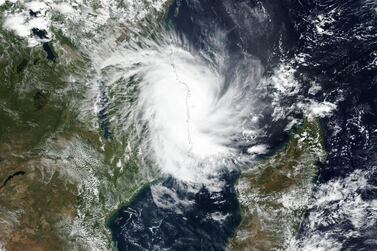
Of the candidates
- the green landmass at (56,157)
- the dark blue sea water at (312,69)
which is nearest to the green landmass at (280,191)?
the dark blue sea water at (312,69)

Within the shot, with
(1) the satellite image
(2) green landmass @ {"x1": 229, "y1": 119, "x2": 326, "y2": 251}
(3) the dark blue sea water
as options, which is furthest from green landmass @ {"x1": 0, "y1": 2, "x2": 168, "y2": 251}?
(2) green landmass @ {"x1": 229, "y1": 119, "x2": 326, "y2": 251}

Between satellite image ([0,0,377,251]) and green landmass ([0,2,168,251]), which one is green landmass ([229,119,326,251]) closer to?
satellite image ([0,0,377,251])

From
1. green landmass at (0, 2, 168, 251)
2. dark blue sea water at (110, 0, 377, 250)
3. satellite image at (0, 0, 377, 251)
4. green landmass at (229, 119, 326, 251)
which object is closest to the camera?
dark blue sea water at (110, 0, 377, 250)

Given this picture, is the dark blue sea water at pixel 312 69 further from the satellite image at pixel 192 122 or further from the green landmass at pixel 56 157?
the green landmass at pixel 56 157

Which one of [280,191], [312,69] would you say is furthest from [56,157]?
[312,69]

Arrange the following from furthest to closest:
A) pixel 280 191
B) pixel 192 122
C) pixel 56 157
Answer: pixel 56 157, pixel 280 191, pixel 192 122

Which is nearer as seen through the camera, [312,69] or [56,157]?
[312,69]

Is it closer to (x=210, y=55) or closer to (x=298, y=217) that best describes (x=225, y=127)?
(x=210, y=55)

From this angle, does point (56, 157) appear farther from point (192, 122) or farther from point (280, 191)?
point (280, 191)

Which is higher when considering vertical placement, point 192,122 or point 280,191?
point 192,122
